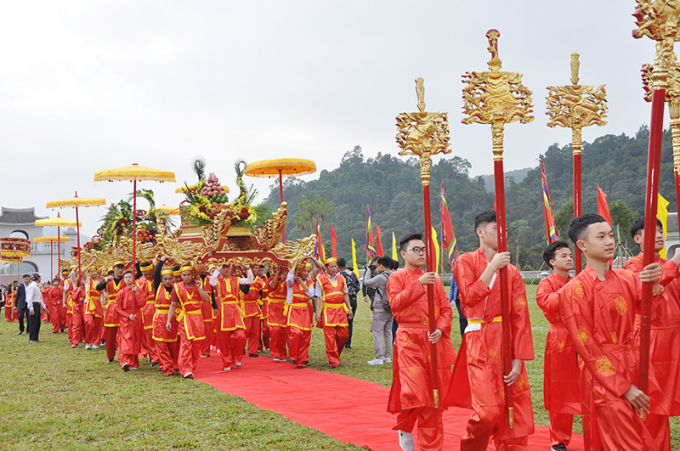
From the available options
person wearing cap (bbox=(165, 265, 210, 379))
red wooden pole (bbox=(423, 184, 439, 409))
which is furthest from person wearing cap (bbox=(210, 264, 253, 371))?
red wooden pole (bbox=(423, 184, 439, 409))

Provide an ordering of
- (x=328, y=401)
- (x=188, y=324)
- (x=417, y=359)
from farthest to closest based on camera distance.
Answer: (x=188, y=324)
(x=328, y=401)
(x=417, y=359)

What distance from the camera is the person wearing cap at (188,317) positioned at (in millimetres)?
8781

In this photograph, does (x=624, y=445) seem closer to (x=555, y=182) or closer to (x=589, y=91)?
(x=589, y=91)

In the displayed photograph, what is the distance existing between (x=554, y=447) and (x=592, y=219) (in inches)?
81.6

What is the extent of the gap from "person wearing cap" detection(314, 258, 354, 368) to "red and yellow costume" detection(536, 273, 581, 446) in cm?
507

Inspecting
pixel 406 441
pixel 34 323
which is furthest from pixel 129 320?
pixel 34 323

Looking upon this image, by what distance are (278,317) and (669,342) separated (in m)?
7.05

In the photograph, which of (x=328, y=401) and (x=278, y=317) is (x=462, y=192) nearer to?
(x=278, y=317)

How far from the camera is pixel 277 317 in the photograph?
1036 centimetres

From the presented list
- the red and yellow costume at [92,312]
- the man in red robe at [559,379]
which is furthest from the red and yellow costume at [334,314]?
the red and yellow costume at [92,312]

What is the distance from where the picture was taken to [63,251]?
44.0 m

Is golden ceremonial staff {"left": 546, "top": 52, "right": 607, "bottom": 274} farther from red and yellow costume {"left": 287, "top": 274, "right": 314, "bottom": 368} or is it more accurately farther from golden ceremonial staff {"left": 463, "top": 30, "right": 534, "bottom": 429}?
red and yellow costume {"left": 287, "top": 274, "right": 314, "bottom": 368}

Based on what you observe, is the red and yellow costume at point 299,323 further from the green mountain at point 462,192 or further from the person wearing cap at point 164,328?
the green mountain at point 462,192

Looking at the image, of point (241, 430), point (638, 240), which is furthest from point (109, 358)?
point (638, 240)
